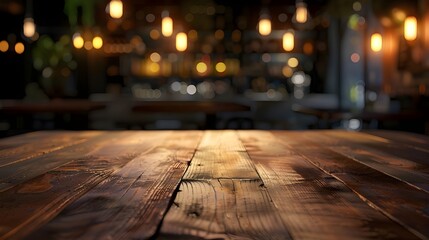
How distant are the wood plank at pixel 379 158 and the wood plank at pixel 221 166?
1.22 ft

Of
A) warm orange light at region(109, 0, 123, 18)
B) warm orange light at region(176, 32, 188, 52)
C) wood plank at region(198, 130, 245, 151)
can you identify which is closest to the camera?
wood plank at region(198, 130, 245, 151)

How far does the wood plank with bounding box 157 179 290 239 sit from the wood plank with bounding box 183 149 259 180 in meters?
0.10

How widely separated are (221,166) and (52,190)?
0.51 m

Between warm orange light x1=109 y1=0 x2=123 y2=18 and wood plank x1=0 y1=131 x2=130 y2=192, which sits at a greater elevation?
warm orange light x1=109 y1=0 x2=123 y2=18

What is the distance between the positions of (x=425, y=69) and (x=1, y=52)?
8.06m

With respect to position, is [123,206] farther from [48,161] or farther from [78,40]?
[78,40]

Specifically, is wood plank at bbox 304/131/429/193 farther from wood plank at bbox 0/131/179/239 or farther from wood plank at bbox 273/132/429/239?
wood plank at bbox 0/131/179/239

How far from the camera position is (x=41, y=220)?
2.73 feet

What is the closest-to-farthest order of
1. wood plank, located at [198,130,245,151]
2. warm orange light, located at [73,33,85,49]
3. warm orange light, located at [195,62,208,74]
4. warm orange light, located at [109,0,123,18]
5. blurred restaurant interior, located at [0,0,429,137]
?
wood plank, located at [198,130,245,151]
warm orange light, located at [109,0,123,18]
warm orange light, located at [73,33,85,49]
blurred restaurant interior, located at [0,0,429,137]
warm orange light, located at [195,62,208,74]

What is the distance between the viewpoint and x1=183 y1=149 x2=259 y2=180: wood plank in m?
1.25

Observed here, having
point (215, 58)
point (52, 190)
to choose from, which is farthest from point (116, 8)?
point (52, 190)

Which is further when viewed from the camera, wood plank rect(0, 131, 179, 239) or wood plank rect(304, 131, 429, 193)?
wood plank rect(304, 131, 429, 193)

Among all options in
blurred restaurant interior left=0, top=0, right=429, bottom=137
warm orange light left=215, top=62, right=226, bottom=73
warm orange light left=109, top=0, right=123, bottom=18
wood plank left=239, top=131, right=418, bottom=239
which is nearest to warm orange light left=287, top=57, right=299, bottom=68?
blurred restaurant interior left=0, top=0, right=429, bottom=137

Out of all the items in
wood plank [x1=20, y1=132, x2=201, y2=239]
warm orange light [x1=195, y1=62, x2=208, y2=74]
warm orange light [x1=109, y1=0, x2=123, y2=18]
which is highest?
warm orange light [x1=109, y1=0, x2=123, y2=18]
